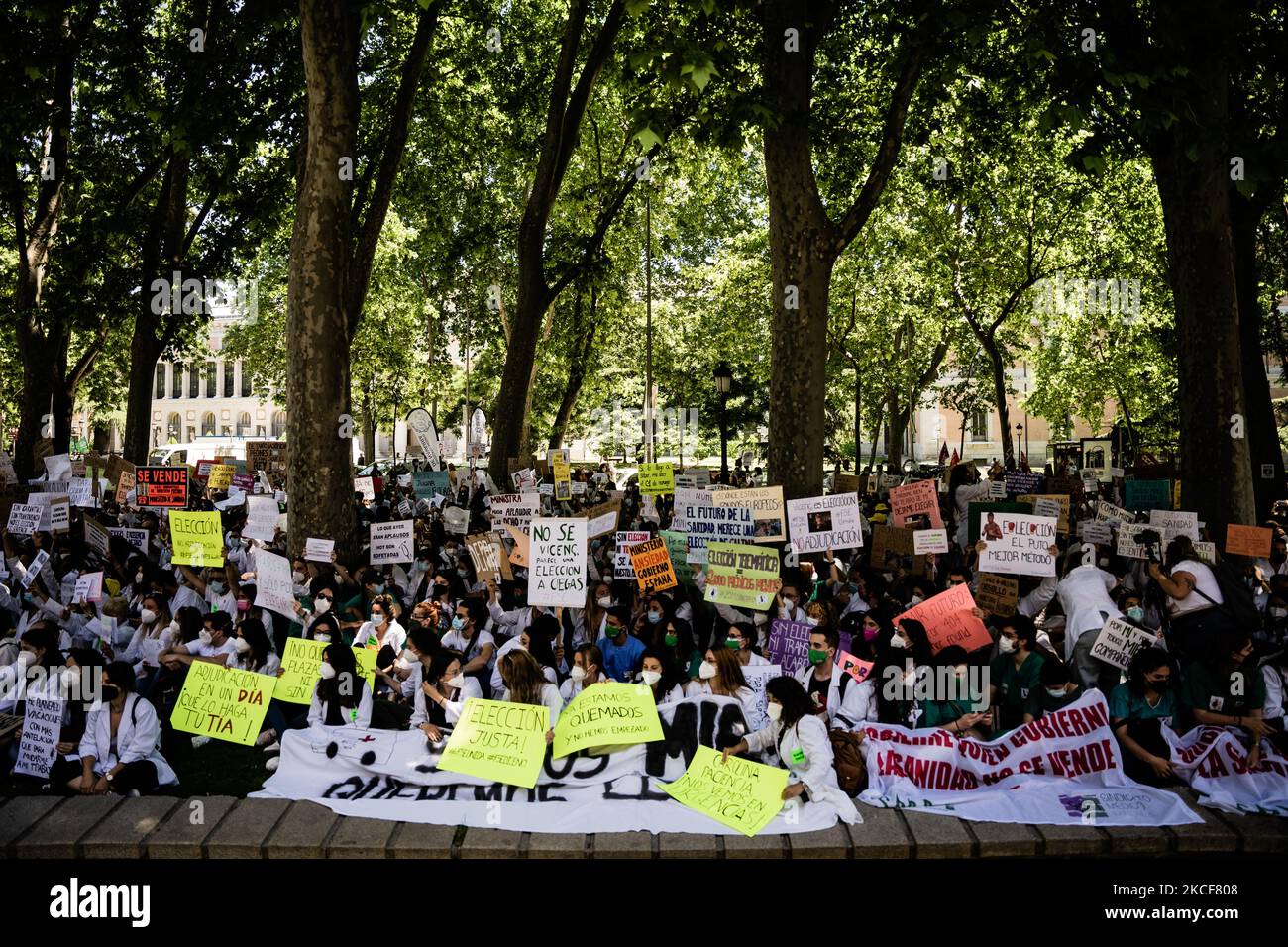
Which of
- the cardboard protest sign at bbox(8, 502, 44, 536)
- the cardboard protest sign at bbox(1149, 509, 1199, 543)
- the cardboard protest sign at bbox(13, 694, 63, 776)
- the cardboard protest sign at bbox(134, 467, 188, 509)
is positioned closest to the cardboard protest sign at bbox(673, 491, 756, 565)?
the cardboard protest sign at bbox(1149, 509, 1199, 543)

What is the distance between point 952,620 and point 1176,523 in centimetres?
480

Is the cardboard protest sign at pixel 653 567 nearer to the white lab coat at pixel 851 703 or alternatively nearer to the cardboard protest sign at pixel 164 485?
the white lab coat at pixel 851 703

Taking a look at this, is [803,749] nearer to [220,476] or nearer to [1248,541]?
[1248,541]

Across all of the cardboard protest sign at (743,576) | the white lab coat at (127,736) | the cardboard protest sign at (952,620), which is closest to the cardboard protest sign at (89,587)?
the white lab coat at (127,736)

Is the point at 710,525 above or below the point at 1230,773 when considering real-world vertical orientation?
above

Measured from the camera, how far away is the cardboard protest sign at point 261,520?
39.2 feet

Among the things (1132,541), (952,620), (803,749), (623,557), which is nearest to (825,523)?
(623,557)

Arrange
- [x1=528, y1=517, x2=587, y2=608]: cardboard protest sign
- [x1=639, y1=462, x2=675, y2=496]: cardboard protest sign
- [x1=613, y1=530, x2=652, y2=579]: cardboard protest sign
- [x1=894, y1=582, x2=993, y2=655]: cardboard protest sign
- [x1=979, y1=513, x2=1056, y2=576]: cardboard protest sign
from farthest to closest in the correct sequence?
[x1=639, y1=462, x2=675, y2=496]: cardboard protest sign
[x1=613, y1=530, x2=652, y2=579]: cardboard protest sign
[x1=979, y1=513, x2=1056, y2=576]: cardboard protest sign
[x1=528, y1=517, x2=587, y2=608]: cardboard protest sign
[x1=894, y1=582, x2=993, y2=655]: cardboard protest sign

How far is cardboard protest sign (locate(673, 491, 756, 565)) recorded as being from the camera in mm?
10852

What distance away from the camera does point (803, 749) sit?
6.36 metres

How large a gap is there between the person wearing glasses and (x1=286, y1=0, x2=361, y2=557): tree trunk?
29.2 feet

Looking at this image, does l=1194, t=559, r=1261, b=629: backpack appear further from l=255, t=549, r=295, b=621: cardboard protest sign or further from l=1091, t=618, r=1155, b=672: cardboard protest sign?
l=255, t=549, r=295, b=621: cardboard protest sign

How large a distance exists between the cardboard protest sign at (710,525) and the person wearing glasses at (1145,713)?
449 cm

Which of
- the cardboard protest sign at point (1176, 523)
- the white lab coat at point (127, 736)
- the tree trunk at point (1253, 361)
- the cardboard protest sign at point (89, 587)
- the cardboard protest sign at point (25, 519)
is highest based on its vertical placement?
the tree trunk at point (1253, 361)
